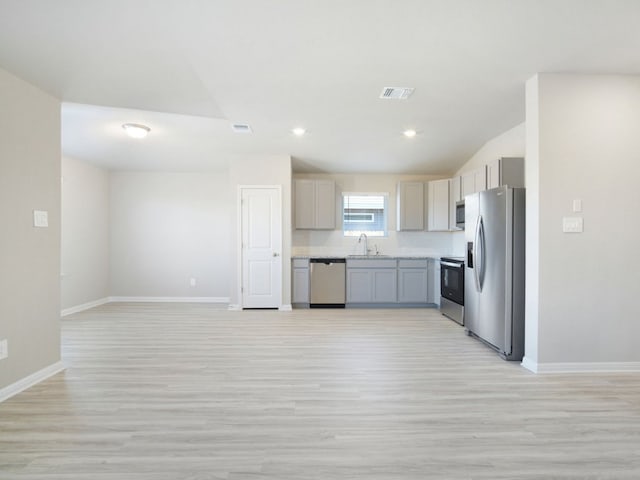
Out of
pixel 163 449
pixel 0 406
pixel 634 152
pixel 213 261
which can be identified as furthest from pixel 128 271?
pixel 634 152

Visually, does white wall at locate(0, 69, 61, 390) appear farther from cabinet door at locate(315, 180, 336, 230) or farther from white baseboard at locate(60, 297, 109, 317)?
cabinet door at locate(315, 180, 336, 230)

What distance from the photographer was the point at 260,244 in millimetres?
6008

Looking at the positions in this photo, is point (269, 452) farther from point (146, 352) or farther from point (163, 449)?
point (146, 352)

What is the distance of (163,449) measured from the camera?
2.00 m

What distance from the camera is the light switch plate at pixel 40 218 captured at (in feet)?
9.91

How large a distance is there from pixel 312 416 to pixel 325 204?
4.44 meters

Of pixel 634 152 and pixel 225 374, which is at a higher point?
pixel 634 152

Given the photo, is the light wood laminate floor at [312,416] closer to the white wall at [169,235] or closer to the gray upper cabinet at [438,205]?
the gray upper cabinet at [438,205]

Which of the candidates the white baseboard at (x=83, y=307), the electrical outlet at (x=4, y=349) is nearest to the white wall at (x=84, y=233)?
the white baseboard at (x=83, y=307)

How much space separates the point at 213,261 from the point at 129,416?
456 centimetres

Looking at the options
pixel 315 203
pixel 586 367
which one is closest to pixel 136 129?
pixel 315 203

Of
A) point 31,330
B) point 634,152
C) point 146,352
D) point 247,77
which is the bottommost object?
point 146,352

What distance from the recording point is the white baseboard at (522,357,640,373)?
10.5ft

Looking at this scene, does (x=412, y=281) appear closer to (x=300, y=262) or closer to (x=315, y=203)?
(x=300, y=262)
